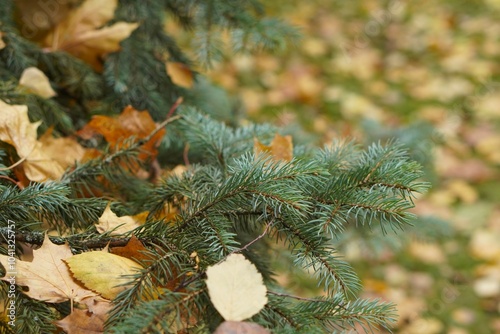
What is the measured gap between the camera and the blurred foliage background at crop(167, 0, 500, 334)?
204 centimetres

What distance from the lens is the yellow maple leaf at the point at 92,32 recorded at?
1.31m

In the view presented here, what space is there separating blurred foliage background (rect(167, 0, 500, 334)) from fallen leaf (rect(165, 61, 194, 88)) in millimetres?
213

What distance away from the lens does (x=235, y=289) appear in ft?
2.19

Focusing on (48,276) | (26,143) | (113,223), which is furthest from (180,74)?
(48,276)

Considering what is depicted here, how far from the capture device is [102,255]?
75cm

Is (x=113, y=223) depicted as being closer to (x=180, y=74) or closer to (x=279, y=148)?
(x=279, y=148)

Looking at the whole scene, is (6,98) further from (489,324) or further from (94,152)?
(489,324)

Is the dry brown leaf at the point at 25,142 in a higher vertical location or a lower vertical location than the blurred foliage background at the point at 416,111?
higher
